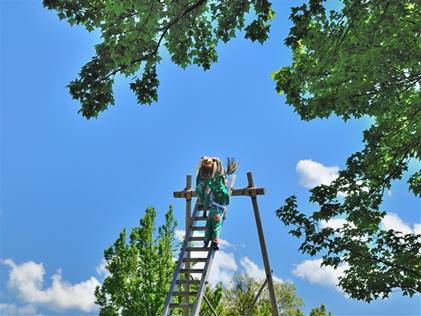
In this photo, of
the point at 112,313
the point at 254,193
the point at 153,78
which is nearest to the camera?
the point at 153,78

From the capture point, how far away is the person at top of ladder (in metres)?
9.48

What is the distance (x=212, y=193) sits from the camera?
32.3 ft

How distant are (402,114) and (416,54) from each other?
1586 millimetres

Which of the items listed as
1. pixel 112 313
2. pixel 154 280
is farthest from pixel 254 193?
pixel 112 313

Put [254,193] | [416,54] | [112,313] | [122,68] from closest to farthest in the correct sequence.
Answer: [122,68]
[416,54]
[254,193]
[112,313]

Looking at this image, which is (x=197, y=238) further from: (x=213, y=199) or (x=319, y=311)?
(x=319, y=311)

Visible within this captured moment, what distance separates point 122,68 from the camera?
275 inches

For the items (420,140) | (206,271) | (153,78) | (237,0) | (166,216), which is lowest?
(206,271)

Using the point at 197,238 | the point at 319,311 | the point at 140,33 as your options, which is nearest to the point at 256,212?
the point at 197,238

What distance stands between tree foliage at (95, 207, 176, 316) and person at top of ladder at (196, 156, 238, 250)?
6845 mm

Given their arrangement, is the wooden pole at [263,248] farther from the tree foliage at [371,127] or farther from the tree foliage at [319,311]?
the tree foliage at [319,311]

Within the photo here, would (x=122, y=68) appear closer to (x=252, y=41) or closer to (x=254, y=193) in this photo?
(x=252, y=41)

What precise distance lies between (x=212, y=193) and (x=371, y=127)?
394 cm

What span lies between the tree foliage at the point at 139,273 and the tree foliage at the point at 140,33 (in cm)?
989
